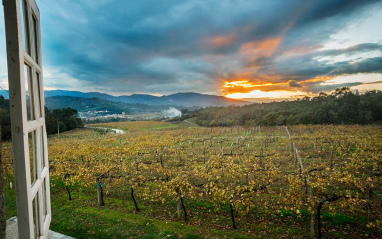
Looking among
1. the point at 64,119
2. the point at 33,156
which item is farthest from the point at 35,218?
the point at 64,119

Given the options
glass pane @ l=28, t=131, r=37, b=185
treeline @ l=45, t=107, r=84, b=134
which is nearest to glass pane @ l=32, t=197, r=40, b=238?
glass pane @ l=28, t=131, r=37, b=185

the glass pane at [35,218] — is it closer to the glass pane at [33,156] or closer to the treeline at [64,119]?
the glass pane at [33,156]

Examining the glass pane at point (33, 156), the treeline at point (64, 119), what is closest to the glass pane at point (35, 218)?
the glass pane at point (33, 156)

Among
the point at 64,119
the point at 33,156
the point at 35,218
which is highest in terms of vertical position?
the point at 33,156

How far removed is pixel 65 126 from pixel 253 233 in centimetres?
6276

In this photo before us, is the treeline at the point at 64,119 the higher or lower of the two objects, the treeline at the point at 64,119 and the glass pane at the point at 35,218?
the lower

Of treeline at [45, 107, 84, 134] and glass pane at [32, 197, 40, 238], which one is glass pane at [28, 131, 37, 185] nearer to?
glass pane at [32, 197, 40, 238]

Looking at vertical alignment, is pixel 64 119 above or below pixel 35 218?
below

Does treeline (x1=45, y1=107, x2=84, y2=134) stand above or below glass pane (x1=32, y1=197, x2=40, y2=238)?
below

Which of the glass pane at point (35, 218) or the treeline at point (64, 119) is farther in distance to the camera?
the treeline at point (64, 119)

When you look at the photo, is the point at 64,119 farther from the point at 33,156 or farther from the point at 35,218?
the point at 35,218

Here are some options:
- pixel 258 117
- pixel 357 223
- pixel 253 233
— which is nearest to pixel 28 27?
pixel 253 233

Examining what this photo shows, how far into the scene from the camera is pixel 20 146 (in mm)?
1418

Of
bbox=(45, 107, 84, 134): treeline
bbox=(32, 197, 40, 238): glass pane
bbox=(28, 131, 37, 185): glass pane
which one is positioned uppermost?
bbox=(28, 131, 37, 185): glass pane
